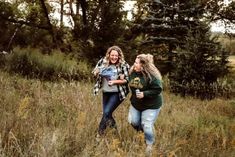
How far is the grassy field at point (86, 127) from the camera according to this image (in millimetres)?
5758

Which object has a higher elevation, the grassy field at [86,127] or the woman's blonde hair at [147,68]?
the woman's blonde hair at [147,68]

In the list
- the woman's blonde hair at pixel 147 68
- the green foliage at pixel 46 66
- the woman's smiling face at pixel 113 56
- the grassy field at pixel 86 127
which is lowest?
the grassy field at pixel 86 127

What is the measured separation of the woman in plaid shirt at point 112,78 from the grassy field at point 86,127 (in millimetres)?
373

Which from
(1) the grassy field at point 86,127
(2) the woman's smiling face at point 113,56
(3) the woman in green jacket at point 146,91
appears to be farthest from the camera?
(2) the woman's smiling face at point 113,56

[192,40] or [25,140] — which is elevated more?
[192,40]

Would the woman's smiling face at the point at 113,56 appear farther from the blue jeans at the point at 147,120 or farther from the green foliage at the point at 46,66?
the green foliage at the point at 46,66

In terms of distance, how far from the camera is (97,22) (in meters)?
17.1

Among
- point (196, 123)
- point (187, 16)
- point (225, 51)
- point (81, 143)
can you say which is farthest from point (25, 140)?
point (187, 16)

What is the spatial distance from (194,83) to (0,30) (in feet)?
29.8

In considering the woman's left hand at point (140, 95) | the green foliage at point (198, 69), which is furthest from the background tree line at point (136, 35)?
the woman's left hand at point (140, 95)

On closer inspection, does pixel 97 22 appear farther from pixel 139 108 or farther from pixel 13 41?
pixel 139 108

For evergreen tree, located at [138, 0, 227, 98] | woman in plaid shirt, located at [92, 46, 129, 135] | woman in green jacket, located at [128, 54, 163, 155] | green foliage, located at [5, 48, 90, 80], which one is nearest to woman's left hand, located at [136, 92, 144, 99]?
woman in green jacket, located at [128, 54, 163, 155]

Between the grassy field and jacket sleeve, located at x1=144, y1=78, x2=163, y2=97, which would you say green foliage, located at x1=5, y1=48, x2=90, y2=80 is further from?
jacket sleeve, located at x1=144, y1=78, x2=163, y2=97

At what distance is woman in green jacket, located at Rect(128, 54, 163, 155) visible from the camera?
7527 mm
